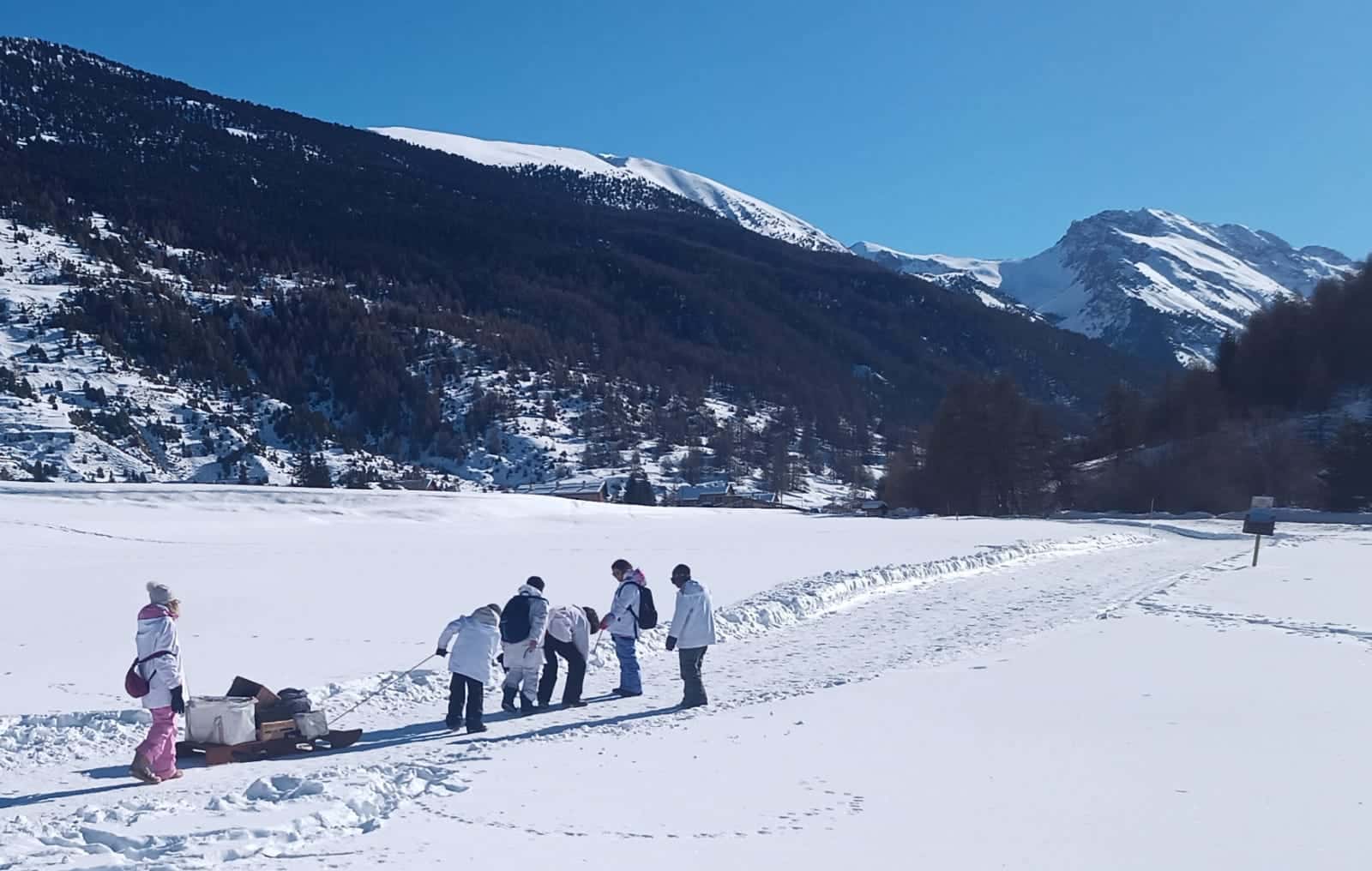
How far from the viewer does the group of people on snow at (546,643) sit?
11102 mm

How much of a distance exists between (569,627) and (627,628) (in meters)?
0.77

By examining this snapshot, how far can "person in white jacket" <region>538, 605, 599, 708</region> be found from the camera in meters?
12.3

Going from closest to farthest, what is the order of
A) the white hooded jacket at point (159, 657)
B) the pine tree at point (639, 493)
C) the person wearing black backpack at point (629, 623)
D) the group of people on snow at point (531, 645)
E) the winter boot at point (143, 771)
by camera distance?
the winter boot at point (143, 771) → the white hooded jacket at point (159, 657) → the group of people on snow at point (531, 645) → the person wearing black backpack at point (629, 623) → the pine tree at point (639, 493)

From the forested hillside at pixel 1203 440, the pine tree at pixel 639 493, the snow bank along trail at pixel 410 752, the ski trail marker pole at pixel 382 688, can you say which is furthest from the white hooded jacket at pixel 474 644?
the pine tree at pixel 639 493

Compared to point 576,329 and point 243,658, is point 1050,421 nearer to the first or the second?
point 243,658

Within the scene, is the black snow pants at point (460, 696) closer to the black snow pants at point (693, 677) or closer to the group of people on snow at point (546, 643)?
the group of people on snow at point (546, 643)

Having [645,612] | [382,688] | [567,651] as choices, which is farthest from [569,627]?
[382,688]

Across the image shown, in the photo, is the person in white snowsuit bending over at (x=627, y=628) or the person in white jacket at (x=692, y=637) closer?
the person in white jacket at (x=692, y=637)

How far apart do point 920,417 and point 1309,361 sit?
106867 mm

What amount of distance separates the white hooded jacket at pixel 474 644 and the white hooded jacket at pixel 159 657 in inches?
102

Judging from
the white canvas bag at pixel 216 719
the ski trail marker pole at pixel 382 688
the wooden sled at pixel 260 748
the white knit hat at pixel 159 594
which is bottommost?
the wooden sled at pixel 260 748

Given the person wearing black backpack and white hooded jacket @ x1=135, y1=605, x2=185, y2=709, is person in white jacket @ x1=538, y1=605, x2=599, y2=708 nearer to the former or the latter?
the person wearing black backpack

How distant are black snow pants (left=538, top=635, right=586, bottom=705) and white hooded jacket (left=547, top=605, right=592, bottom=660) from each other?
0.16 ft

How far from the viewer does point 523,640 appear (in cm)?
1191
